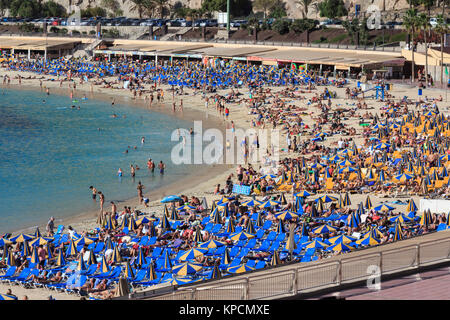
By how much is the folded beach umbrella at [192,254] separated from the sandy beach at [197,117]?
332cm

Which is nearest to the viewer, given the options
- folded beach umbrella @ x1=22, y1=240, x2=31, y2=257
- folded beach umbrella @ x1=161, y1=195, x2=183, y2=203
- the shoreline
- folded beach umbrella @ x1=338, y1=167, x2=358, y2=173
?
folded beach umbrella @ x1=22, y1=240, x2=31, y2=257

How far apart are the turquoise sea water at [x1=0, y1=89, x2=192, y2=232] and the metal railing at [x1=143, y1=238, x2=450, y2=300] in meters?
19.4

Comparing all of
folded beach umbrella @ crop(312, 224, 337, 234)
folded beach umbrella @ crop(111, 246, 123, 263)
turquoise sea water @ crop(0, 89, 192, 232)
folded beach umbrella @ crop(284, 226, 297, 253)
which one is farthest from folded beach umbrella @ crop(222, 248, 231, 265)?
turquoise sea water @ crop(0, 89, 192, 232)

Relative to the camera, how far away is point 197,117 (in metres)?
57.0

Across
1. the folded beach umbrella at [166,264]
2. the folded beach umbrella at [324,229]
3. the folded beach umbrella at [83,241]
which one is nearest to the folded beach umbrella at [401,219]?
the folded beach umbrella at [324,229]

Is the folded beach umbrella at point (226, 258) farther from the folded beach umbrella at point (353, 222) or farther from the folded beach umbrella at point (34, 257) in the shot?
the folded beach umbrella at point (34, 257)

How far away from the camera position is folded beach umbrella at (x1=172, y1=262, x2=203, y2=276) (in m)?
20.2

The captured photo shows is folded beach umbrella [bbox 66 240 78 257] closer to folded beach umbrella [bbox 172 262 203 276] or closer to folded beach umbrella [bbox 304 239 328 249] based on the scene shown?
folded beach umbrella [bbox 172 262 203 276]

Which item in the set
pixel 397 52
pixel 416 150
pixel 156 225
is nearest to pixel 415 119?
pixel 416 150

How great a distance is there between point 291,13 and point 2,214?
87.0 metres

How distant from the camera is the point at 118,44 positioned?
98.4 metres

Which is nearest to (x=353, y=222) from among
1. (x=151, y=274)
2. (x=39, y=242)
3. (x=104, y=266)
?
(x=151, y=274)

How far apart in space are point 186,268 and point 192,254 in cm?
138

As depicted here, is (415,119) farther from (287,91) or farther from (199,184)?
(287,91)
